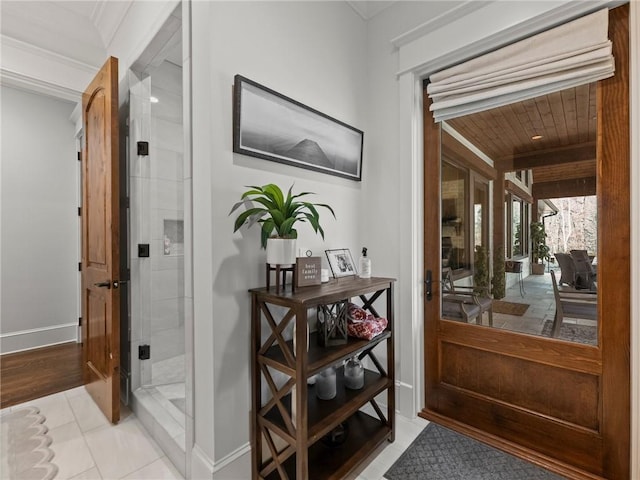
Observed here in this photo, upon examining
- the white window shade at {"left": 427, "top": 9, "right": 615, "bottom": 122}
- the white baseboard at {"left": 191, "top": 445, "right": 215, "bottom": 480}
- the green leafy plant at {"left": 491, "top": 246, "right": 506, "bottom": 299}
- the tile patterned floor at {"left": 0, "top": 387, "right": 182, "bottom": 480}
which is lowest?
the tile patterned floor at {"left": 0, "top": 387, "right": 182, "bottom": 480}

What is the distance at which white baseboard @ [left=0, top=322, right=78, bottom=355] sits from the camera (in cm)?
310

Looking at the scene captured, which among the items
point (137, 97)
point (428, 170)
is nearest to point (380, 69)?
point (428, 170)

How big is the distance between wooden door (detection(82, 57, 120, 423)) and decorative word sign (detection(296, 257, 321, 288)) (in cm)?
130

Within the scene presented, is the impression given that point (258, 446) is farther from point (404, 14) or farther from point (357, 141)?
point (404, 14)

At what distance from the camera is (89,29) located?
2.40 m

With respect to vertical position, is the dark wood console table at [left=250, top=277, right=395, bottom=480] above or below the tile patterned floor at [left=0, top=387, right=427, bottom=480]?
above

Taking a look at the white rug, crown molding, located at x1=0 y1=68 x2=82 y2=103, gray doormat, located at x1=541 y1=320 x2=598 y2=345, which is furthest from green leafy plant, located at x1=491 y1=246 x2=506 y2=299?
crown molding, located at x1=0 y1=68 x2=82 y2=103

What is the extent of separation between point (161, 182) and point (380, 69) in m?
1.97

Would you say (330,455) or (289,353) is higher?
(289,353)

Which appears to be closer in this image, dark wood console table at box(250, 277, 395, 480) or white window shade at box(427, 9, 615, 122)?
dark wood console table at box(250, 277, 395, 480)

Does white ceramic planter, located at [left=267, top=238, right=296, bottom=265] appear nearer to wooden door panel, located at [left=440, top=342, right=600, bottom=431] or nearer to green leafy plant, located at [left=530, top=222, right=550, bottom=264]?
wooden door panel, located at [left=440, top=342, right=600, bottom=431]

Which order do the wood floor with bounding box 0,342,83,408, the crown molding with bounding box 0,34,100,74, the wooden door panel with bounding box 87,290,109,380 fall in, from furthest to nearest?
the crown molding with bounding box 0,34,100,74 → the wood floor with bounding box 0,342,83,408 → the wooden door panel with bounding box 87,290,109,380

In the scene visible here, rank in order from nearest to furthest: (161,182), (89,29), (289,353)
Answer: (289,353), (89,29), (161,182)

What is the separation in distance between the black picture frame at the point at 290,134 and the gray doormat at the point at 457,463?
5.47 feet
